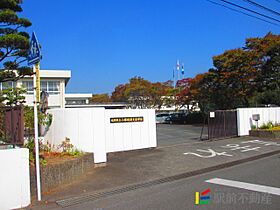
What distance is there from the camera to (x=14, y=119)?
7.09m

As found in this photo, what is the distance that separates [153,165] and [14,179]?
4.71 meters

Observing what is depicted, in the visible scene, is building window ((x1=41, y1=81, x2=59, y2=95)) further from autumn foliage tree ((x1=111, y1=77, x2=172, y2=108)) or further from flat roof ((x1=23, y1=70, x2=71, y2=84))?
autumn foliage tree ((x1=111, y1=77, x2=172, y2=108))

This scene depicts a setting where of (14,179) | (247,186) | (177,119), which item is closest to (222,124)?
(247,186)

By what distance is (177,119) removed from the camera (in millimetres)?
40250

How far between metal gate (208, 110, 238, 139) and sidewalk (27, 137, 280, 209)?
1897 mm

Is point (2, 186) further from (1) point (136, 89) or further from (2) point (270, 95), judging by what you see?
(1) point (136, 89)

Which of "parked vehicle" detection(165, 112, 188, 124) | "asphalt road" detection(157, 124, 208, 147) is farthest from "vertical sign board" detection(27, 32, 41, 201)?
"parked vehicle" detection(165, 112, 188, 124)

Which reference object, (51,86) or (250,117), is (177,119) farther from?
(250,117)

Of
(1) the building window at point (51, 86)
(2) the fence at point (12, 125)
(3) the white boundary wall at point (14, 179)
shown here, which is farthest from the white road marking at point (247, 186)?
(1) the building window at point (51, 86)

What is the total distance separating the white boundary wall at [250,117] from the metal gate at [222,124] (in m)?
0.29

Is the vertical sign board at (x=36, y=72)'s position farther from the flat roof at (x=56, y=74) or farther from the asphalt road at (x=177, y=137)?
the flat roof at (x=56, y=74)

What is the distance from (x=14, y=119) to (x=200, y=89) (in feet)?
97.6

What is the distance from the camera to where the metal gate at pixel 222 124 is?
1630cm

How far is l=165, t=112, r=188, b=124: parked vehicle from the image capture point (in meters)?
39.6
